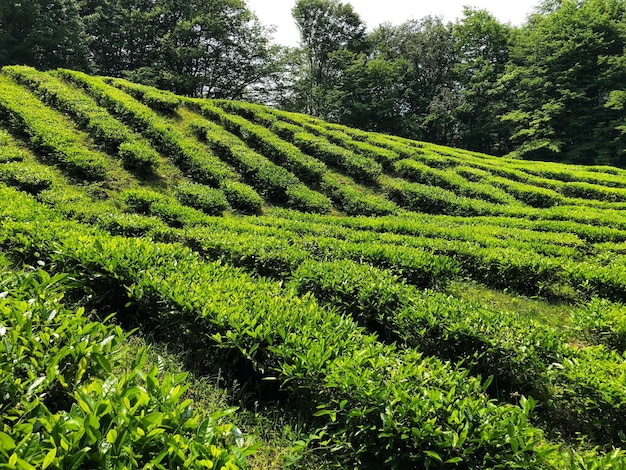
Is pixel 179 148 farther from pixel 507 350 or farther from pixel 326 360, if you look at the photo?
pixel 507 350

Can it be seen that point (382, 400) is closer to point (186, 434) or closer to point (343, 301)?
point (186, 434)

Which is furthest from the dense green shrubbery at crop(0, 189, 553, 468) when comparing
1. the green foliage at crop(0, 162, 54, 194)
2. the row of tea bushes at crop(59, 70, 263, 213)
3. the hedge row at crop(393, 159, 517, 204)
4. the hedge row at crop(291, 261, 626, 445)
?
the hedge row at crop(393, 159, 517, 204)

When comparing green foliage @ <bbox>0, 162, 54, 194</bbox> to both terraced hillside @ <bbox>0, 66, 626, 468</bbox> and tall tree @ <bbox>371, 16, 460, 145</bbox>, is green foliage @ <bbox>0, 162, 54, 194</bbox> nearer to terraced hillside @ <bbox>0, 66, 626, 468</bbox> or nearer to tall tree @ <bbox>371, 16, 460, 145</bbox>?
terraced hillside @ <bbox>0, 66, 626, 468</bbox>

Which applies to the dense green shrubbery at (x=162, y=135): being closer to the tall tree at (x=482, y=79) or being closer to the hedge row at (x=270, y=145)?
the hedge row at (x=270, y=145)

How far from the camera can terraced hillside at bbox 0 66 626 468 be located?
2289 mm

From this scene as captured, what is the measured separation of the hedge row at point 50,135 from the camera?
31.4 ft

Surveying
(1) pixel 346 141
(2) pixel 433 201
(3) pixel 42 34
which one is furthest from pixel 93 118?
(3) pixel 42 34

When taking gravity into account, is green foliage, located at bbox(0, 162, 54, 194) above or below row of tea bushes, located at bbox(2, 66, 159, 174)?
below

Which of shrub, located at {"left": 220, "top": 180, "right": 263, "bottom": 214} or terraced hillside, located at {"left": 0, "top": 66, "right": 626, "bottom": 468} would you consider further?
shrub, located at {"left": 220, "top": 180, "right": 263, "bottom": 214}

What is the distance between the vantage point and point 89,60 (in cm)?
3356

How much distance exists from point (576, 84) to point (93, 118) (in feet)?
116

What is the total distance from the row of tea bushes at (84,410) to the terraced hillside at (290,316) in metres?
0.01

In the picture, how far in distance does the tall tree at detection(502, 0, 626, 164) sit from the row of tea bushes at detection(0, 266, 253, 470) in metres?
33.3

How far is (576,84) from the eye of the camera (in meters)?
29.5
